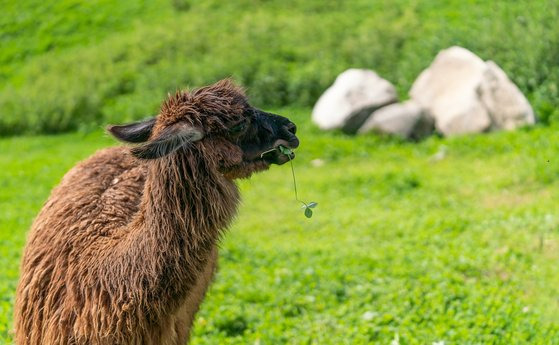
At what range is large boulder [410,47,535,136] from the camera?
1248 cm

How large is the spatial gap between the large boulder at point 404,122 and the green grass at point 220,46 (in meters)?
1.95

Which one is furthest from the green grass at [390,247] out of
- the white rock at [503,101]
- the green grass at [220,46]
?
the green grass at [220,46]

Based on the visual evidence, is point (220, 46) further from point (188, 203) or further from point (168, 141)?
point (168, 141)

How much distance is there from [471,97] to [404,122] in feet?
4.08

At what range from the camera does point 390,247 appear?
765 centimetres

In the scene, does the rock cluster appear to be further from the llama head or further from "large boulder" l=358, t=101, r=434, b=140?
the llama head

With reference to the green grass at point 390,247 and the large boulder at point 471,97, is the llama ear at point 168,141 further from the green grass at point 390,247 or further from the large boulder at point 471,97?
the large boulder at point 471,97

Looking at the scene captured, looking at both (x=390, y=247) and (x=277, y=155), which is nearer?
(x=277, y=155)

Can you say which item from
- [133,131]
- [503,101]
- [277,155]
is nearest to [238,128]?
[277,155]

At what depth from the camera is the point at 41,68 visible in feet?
61.6

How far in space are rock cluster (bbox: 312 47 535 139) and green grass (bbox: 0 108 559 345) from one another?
57 cm

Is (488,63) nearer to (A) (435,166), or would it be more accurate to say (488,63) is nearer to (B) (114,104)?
(A) (435,166)

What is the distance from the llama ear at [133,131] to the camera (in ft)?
11.5

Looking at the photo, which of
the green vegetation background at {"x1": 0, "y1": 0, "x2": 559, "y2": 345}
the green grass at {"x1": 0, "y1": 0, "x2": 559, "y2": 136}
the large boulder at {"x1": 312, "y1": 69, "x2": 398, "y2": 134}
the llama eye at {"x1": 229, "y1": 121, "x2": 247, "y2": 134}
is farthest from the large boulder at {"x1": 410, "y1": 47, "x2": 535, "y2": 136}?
the llama eye at {"x1": 229, "y1": 121, "x2": 247, "y2": 134}
